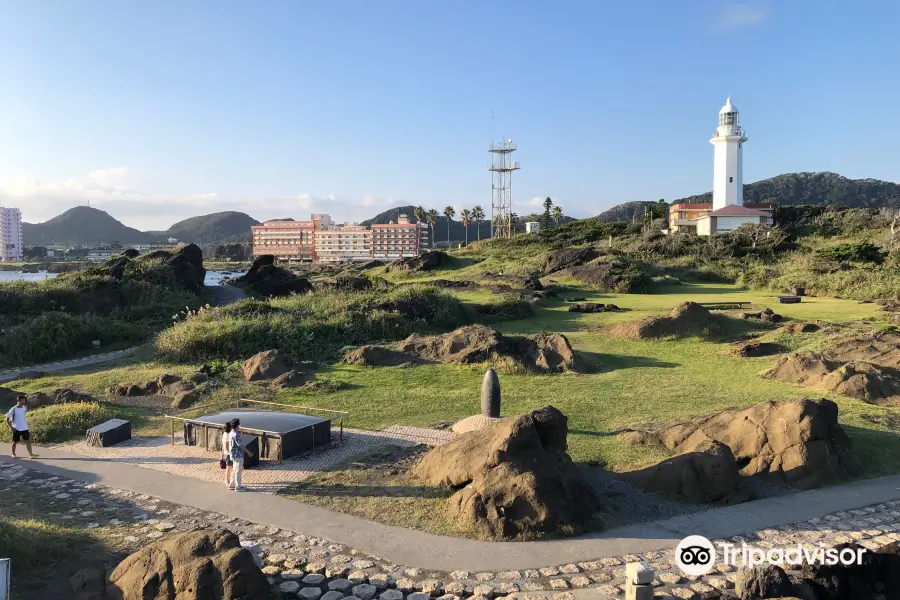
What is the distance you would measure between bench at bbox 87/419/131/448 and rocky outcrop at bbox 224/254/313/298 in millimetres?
27233

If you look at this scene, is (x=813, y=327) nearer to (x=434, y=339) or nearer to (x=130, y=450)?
(x=434, y=339)

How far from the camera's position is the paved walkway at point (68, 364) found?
70.4 ft

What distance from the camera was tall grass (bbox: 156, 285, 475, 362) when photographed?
21562 mm

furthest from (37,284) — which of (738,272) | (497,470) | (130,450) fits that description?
(738,272)

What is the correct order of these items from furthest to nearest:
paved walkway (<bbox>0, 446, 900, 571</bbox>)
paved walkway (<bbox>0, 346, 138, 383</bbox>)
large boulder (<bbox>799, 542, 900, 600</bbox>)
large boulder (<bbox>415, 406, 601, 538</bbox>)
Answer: paved walkway (<bbox>0, 346, 138, 383</bbox>)
large boulder (<bbox>415, 406, 601, 538</bbox>)
paved walkway (<bbox>0, 446, 900, 571</bbox>)
large boulder (<bbox>799, 542, 900, 600</bbox>)

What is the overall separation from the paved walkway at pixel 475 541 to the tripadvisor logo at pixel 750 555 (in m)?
0.29

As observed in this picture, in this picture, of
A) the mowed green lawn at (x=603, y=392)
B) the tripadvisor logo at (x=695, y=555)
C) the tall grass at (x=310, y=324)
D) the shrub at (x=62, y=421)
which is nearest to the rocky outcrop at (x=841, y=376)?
the mowed green lawn at (x=603, y=392)

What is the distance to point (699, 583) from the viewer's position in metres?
6.94

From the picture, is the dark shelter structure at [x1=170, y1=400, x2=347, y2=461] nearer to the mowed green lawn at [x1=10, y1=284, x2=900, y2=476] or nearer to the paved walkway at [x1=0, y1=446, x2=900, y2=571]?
the paved walkway at [x1=0, y1=446, x2=900, y2=571]

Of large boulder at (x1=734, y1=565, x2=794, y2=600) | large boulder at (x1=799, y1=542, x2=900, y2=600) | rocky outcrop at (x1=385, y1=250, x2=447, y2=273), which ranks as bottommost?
large boulder at (x1=799, y1=542, x2=900, y2=600)

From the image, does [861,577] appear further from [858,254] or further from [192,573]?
[858,254]

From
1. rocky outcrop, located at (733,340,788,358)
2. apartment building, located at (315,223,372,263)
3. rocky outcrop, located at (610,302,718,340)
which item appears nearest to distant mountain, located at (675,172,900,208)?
apartment building, located at (315,223,372,263)

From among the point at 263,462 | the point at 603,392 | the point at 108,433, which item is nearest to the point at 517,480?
the point at 263,462

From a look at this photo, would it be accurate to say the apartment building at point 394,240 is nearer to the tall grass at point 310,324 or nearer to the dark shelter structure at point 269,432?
the tall grass at point 310,324
